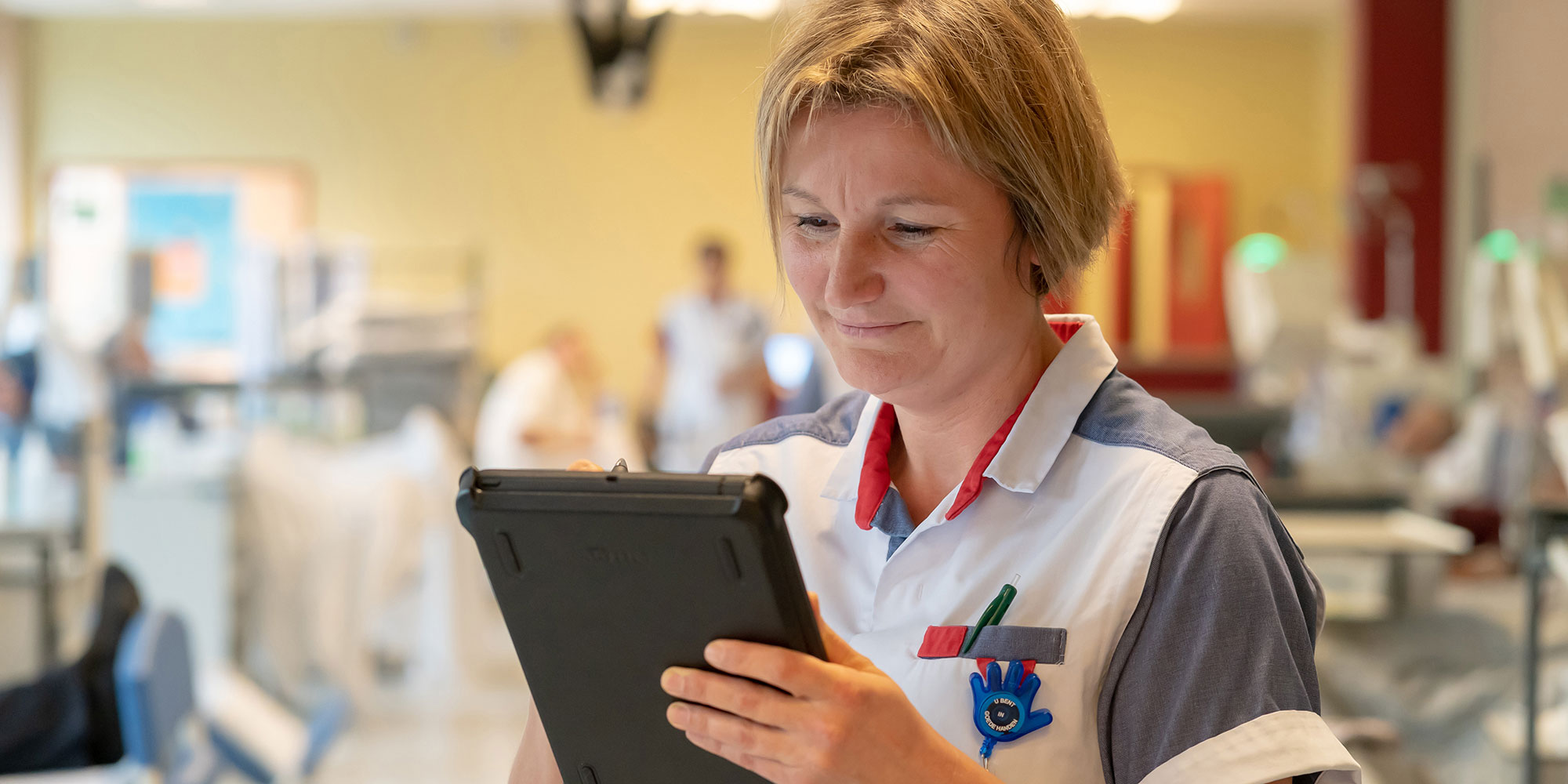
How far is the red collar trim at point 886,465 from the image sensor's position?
3.00 feet

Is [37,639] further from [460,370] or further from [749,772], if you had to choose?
[749,772]

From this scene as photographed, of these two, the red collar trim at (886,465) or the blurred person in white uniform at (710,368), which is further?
the blurred person in white uniform at (710,368)

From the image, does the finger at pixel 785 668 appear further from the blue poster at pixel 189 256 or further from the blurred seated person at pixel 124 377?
the blue poster at pixel 189 256

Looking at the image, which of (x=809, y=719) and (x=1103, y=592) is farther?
(x=1103, y=592)

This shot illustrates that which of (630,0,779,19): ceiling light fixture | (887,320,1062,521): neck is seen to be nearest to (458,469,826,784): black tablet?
(887,320,1062,521): neck

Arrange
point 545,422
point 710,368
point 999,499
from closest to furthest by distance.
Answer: point 999,499
point 545,422
point 710,368

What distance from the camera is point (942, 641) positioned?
2.90ft

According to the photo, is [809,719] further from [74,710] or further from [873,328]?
[74,710]

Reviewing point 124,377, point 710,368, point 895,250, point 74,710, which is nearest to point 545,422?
point 710,368

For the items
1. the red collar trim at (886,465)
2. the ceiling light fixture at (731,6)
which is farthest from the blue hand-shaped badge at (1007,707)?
the ceiling light fixture at (731,6)

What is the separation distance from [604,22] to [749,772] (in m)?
3.63

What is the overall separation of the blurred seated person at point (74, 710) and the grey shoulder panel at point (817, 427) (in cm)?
191

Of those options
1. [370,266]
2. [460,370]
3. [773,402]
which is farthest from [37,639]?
[370,266]

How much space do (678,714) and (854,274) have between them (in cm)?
29
